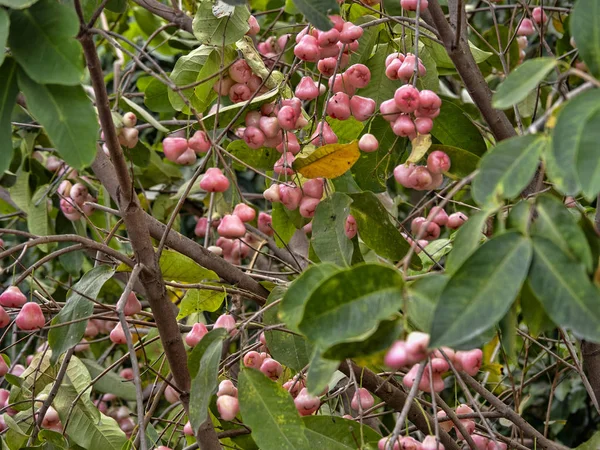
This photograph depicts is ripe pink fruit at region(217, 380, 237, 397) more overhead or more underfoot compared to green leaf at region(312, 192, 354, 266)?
more underfoot

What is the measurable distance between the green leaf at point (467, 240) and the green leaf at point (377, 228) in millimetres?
416

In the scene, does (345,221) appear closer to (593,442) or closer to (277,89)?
(277,89)

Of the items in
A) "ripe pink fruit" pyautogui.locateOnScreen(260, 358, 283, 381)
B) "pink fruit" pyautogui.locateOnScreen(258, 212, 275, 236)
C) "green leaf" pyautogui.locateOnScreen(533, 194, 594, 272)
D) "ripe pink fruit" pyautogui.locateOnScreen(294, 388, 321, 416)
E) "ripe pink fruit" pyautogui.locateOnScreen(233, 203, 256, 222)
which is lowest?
"pink fruit" pyautogui.locateOnScreen(258, 212, 275, 236)

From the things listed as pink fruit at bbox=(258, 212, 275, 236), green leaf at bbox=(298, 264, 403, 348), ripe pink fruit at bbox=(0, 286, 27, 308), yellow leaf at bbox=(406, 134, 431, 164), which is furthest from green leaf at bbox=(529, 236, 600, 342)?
pink fruit at bbox=(258, 212, 275, 236)

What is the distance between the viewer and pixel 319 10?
94 centimetres

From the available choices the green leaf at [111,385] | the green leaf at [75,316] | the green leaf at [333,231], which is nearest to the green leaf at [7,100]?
the green leaf at [75,316]

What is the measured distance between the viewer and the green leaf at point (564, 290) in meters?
0.65

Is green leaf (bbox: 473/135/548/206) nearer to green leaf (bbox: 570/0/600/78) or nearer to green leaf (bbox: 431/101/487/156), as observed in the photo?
green leaf (bbox: 570/0/600/78)

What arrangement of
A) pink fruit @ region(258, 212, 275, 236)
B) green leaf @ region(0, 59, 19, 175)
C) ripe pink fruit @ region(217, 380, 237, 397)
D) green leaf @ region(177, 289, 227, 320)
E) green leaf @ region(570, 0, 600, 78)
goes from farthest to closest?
pink fruit @ region(258, 212, 275, 236), green leaf @ region(177, 289, 227, 320), ripe pink fruit @ region(217, 380, 237, 397), green leaf @ region(0, 59, 19, 175), green leaf @ region(570, 0, 600, 78)

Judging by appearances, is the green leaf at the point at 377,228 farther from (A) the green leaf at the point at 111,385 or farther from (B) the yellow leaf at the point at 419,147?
(A) the green leaf at the point at 111,385

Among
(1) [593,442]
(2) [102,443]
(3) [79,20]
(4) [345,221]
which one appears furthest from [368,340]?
(2) [102,443]

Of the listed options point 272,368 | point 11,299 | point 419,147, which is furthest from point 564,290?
point 11,299

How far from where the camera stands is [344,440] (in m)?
1.09

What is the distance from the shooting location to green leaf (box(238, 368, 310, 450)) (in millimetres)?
949
